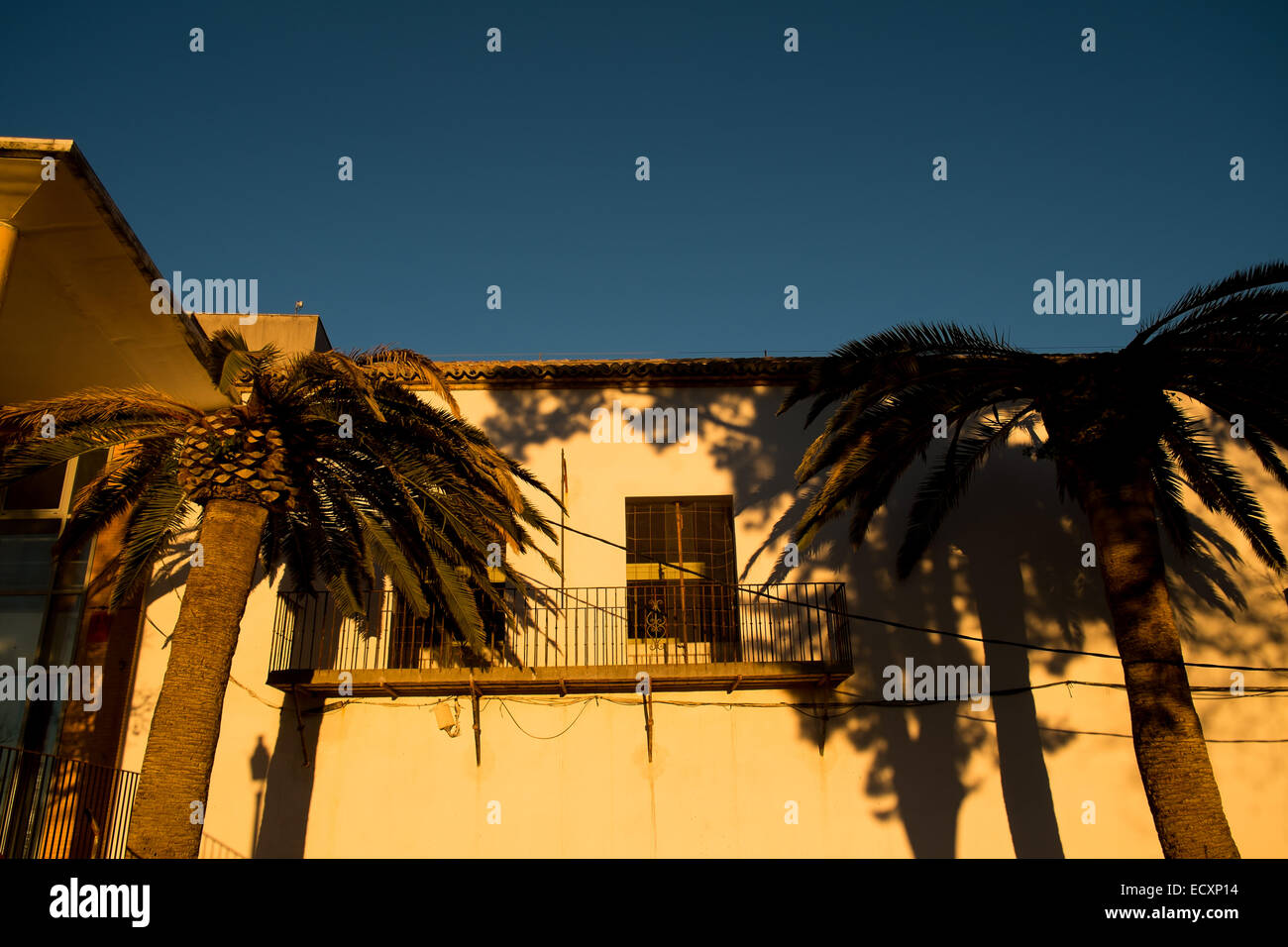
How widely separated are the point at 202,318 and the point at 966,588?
1165cm

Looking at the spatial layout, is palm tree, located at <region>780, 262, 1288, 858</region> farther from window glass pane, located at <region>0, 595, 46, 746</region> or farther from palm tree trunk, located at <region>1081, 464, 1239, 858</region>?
window glass pane, located at <region>0, 595, 46, 746</region>

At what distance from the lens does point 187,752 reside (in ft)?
26.8

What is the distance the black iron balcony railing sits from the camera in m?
12.5

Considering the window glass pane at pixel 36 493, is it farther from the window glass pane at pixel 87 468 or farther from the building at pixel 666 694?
the window glass pane at pixel 87 468

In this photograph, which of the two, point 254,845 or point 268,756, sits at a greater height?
point 268,756

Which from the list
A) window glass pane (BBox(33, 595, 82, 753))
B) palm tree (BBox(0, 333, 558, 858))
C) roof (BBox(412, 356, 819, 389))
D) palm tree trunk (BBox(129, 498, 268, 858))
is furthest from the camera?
roof (BBox(412, 356, 819, 389))

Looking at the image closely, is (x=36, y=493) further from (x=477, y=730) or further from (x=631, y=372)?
(x=631, y=372)

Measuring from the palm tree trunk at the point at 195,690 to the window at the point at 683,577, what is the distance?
208 inches

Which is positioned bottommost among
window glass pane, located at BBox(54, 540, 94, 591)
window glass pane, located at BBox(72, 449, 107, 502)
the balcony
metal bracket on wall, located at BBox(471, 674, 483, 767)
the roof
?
metal bracket on wall, located at BBox(471, 674, 483, 767)

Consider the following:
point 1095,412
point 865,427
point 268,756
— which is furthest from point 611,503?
point 1095,412

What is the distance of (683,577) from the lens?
13242mm

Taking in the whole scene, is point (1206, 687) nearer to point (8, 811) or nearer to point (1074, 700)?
point (1074, 700)

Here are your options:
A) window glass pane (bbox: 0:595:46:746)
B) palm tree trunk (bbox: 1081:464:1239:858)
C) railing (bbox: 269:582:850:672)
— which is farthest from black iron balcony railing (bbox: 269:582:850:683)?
palm tree trunk (bbox: 1081:464:1239:858)

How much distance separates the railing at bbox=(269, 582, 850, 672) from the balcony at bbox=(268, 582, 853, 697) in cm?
1
